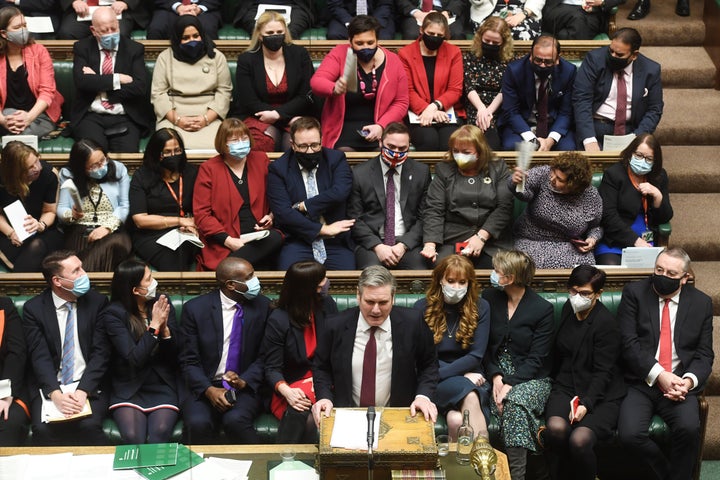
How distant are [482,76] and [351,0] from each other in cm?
100

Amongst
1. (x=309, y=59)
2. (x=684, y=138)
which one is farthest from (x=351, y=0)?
(x=684, y=138)

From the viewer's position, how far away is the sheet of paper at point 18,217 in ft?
18.0

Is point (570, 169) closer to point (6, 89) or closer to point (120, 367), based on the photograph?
point (120, 367)

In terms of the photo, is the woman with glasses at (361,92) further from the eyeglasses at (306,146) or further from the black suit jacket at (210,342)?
the black suit jacket at (210,342)

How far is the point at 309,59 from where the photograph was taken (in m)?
6.18

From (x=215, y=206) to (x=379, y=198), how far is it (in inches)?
29.9

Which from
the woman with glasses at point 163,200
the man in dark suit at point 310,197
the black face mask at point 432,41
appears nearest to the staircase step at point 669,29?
the black face mask at point 432,41

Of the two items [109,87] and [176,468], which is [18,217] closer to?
[109,87]

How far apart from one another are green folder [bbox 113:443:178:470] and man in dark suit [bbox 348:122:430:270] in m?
1.57

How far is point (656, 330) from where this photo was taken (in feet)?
16.2

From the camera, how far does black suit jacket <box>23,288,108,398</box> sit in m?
4.78

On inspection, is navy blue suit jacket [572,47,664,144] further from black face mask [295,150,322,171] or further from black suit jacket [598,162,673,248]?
black face mask [295,150,322,171]

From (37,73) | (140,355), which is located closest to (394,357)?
(140,355)

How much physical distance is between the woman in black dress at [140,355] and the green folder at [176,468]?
548 mm
